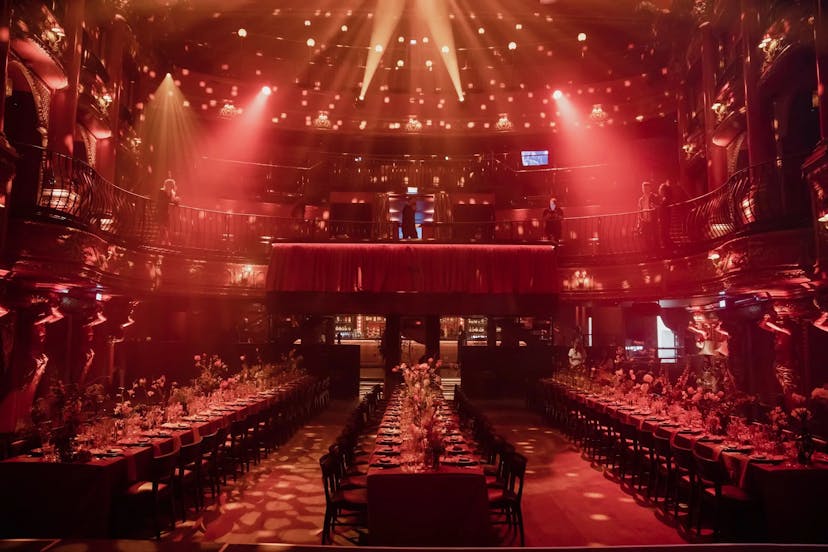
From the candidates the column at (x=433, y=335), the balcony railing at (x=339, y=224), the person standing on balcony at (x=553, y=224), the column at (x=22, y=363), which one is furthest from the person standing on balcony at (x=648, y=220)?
the column at (x=22, y=363)

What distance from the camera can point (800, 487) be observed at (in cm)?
495

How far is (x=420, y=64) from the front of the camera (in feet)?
→ 61.7

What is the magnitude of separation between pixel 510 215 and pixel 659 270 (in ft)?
23.8

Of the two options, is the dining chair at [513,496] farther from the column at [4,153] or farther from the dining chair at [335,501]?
the column at [4,153]

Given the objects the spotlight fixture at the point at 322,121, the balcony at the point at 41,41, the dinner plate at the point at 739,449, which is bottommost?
the dinner plate at the point at 739,449

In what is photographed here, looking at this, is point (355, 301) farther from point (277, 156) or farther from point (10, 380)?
point (277, 156)

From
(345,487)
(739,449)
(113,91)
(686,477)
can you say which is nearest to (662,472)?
(686,477)

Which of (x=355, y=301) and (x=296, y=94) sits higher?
(x=296, y=94)

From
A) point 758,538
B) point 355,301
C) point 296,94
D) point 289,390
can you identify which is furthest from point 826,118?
point 296,94

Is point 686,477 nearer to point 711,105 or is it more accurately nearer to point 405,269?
point 405,269

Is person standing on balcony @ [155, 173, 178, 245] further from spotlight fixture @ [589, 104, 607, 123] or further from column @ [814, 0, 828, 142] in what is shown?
spotlight fixture @ [589, 104, 607, 123]

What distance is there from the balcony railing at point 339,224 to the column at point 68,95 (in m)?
0.92

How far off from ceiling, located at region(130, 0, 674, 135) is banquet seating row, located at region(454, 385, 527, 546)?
12.4 m

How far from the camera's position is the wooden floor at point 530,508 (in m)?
5.42
